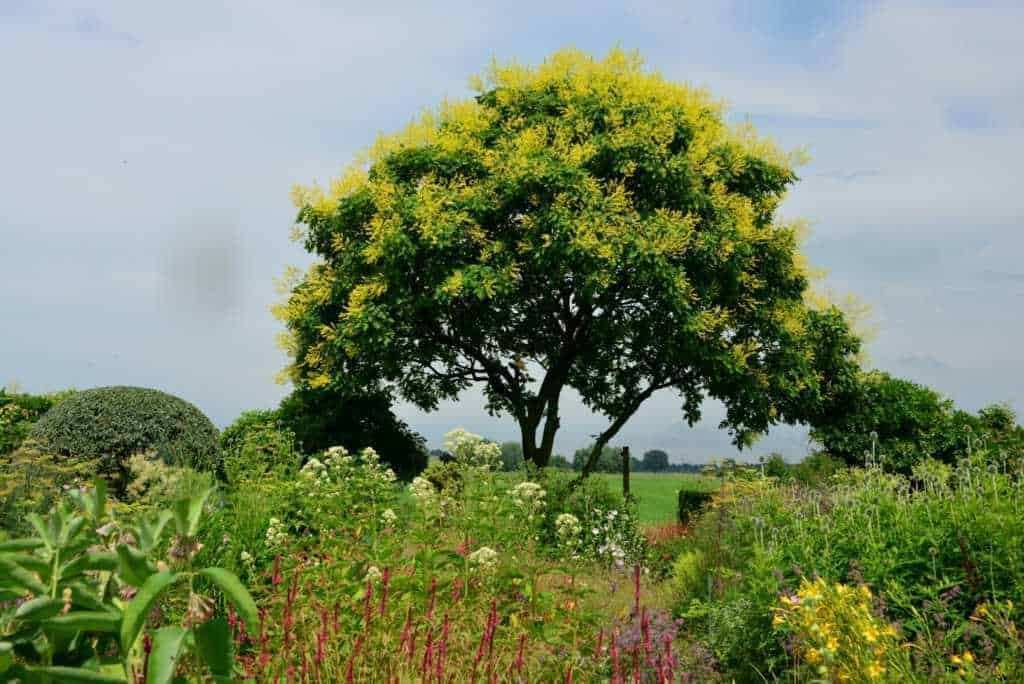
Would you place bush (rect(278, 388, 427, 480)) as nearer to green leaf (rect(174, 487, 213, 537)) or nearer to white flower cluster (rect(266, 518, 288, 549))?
white flower cluster (rect(266, 518, 288, 549))

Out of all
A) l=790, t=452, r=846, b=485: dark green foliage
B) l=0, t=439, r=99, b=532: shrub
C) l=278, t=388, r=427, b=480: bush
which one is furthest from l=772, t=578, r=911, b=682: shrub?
l=278, t=388, r=427, b=480: bush

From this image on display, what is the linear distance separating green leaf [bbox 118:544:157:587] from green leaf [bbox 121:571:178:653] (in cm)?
6

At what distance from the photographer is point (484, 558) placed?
5.63 meters

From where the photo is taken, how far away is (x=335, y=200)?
48.8 ft

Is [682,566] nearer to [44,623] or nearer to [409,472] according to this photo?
[44,623]

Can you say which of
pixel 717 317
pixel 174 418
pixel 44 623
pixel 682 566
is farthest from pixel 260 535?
pixel 717 317

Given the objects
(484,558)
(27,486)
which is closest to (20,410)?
(27,486)

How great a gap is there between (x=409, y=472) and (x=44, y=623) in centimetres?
1416

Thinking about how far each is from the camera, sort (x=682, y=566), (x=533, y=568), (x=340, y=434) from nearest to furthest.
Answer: (x=533, y=568), (x=682, y=566), (x=340, y=434)

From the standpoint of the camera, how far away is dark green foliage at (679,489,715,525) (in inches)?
553

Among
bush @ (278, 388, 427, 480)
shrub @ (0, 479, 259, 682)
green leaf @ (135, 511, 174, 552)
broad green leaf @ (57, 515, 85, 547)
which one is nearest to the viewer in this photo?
shrub @ (0, 479, 259, 682)

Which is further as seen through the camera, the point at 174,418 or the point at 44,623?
the point at 174,418

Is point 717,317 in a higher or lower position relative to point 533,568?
higher

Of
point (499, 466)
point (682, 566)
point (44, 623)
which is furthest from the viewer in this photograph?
point (499, 466)
